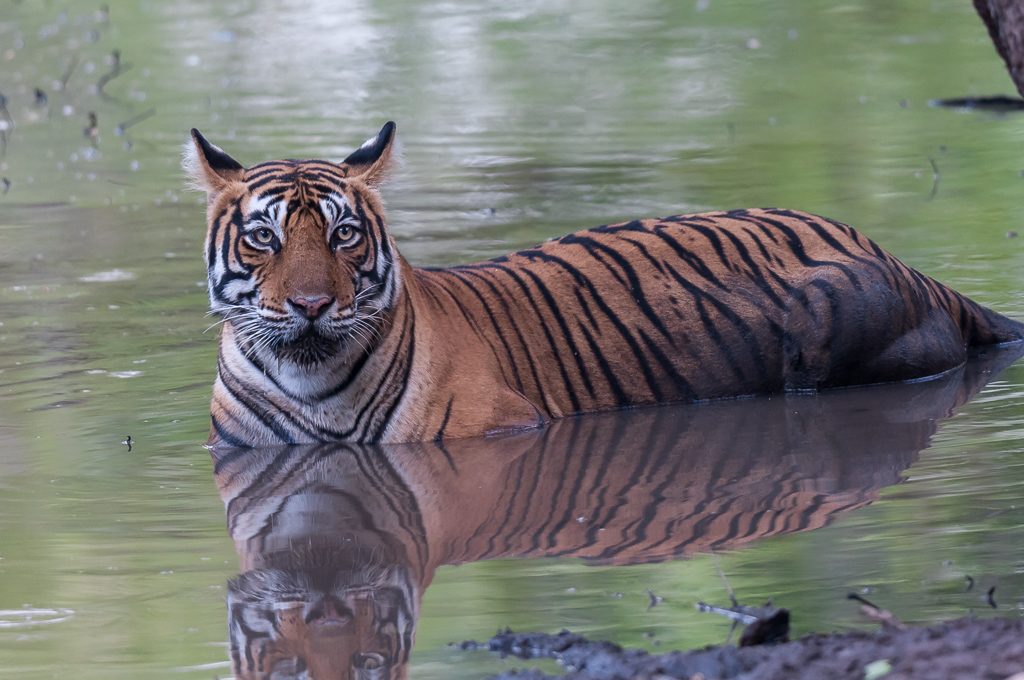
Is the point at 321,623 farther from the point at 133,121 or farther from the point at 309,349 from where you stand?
the point at 133,121

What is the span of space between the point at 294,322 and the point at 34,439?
1.22 m

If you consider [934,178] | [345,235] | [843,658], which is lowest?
[934,178]

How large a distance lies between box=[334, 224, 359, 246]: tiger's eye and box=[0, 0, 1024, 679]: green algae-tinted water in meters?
0.71

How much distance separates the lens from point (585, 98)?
14.0 meters

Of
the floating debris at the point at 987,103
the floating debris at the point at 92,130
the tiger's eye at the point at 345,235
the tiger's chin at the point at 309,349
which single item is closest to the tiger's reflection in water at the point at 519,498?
the tiger's chin at the point at 309,349

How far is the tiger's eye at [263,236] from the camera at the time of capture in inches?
231

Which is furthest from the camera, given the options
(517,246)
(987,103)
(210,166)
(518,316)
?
(987,103)

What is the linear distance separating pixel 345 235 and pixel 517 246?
3208mm

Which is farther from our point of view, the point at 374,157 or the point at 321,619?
the point at 374,157

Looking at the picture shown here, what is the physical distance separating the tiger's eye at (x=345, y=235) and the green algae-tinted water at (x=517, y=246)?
0.71 meters

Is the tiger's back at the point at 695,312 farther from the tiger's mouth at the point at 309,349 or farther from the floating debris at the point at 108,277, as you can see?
the floating debris at the point at 108,277

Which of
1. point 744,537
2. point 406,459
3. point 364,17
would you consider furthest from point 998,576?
point 364,17

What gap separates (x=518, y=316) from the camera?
6.43 m

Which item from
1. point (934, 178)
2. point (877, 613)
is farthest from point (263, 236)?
point (934, 178)
